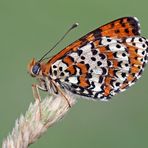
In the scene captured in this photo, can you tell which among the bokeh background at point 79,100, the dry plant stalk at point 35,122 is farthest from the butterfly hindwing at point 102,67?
the bokeh background at point 79,100

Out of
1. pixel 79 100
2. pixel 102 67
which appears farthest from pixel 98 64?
pixel 79 100

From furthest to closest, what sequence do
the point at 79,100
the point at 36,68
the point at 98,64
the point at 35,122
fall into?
1. the point at 79,100
2. the point at 98,64
3. the point at 36,68
4. the point at 35,122

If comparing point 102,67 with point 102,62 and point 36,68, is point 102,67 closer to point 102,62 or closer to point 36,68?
point 102,62

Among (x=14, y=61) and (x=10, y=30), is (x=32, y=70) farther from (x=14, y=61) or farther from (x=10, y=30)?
(x=10, y=30)

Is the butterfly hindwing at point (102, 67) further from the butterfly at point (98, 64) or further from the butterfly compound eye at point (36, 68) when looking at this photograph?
the butterfly compound eye at point (36, 68)

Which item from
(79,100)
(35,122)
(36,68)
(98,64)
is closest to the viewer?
(35,122)

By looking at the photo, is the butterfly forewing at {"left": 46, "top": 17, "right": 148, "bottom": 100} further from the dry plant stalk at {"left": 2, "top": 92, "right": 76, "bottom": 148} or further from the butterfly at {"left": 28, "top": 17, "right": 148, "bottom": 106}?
the dry plant stalk at {"left": 2, "top": 92, "right": 76, "bottom": 148}

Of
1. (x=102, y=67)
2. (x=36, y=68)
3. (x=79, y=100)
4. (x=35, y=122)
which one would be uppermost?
A: (x=79, y=100)

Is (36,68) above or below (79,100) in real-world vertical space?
below
